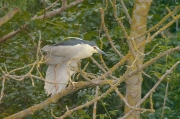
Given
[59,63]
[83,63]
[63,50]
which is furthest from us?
Answer: [83,63]

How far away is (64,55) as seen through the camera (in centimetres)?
505

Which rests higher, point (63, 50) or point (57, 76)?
point (63, 50)

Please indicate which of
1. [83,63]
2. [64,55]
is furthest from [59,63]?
[83,63]

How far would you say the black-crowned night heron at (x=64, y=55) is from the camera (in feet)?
16.1

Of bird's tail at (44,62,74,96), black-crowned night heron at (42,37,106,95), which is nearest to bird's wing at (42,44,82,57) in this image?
black-crowned night heron at (42,37,106,95)

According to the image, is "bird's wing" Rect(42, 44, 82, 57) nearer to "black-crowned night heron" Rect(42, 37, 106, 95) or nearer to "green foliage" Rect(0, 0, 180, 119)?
"black-crowned night heron" Rect(42, 37, 106, 95)

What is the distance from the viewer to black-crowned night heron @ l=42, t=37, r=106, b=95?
489 cm

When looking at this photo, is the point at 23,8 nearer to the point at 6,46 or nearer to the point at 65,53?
the point at 65,53

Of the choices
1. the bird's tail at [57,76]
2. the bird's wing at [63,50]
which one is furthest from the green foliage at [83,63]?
the bird's wing at [63,50]

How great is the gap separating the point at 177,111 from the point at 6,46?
2.04 metres

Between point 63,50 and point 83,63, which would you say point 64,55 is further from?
point 83,63

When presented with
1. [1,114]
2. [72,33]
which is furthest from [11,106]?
[72,33]

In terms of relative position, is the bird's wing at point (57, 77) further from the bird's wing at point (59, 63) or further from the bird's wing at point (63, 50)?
the bird's wing at point (63, 50)

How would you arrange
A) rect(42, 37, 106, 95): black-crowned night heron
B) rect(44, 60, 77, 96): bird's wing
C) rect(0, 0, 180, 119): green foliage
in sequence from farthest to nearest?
rect(0, 0, 180, 119): green foliage, rect(44, 60, 77, 96): bird's wing, rect(42, 37, 106, 95): black-crowned night heron
